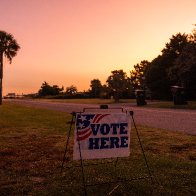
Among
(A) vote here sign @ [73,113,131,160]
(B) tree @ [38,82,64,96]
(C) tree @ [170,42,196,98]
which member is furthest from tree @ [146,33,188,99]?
(A) vote here sign @ [73,113,131,160]

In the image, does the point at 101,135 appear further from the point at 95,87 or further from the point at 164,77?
the point at 95,87

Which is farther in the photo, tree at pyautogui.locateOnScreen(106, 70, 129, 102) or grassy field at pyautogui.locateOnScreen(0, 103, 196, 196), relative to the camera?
tree at pyautogui.locateOnScreen(106, 70, 129, 102)

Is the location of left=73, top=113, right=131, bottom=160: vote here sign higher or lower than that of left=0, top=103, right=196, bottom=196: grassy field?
higher

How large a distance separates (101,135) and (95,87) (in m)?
92.1

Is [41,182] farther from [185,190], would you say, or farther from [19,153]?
[19,153]

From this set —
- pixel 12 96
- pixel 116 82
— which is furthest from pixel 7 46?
pixel 12 96

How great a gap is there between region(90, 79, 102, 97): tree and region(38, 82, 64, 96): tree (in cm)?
1368

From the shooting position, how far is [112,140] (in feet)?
20.7

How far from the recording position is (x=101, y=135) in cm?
624

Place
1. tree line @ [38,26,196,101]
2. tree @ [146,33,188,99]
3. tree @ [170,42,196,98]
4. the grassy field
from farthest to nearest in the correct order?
tree @ [146,33,188,99] → tree line @ [38,26,196,101] → tree @ [170,42,196,98] → the grassy field

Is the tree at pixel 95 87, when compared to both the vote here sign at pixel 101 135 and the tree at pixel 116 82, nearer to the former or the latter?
the tree at pixel 116 82

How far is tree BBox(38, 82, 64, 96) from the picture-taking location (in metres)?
112

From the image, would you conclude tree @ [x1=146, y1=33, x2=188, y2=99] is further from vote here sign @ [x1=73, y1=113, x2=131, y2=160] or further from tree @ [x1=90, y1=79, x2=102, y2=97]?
vote here sign @ [x1=73, y1=113, x2=131, y2=160]

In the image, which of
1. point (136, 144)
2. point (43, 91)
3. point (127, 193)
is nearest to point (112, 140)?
point (127, 193)
